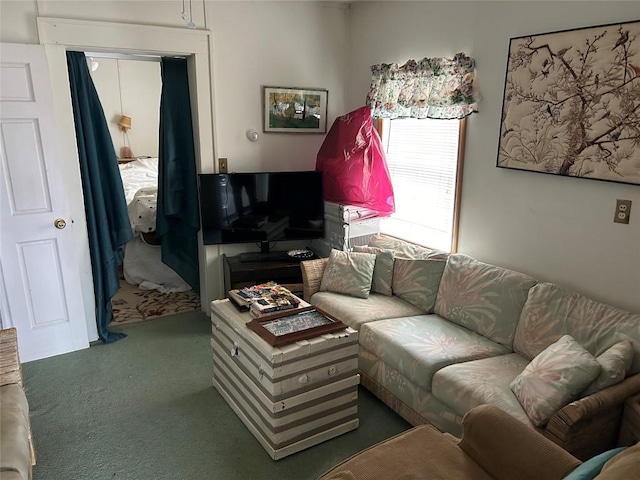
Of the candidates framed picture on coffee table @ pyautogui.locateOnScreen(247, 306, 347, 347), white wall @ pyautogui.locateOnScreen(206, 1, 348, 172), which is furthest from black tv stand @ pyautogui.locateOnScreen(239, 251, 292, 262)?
framed picture on coffee table @ pyautogui.locateOnScreen(247, 306, 347, 347)

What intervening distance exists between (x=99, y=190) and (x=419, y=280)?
230cm

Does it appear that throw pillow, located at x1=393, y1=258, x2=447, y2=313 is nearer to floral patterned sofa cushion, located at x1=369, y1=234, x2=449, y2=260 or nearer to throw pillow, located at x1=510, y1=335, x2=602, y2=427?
floral patterned sofa cushion, located at x1=369, y1=234, x2=449, y2=260

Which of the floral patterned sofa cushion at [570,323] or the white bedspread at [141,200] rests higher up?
the white bedspread at [141,200]

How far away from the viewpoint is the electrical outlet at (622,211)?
2.27 metres

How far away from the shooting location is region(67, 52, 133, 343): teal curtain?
125 inches

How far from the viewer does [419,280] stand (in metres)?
3.14

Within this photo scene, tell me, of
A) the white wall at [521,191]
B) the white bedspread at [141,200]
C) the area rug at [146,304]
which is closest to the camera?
the white wall at [521,191]

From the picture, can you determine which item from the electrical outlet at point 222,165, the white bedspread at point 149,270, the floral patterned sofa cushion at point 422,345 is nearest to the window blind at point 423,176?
the floral patterned sofa cushion at point 422,345

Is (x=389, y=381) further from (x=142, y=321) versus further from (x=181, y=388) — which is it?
(x=142, y=321)

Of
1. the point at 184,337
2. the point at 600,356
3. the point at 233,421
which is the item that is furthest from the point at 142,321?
the point at 600,356

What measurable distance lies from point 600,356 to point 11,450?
237 cm

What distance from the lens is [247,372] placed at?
7.91ft

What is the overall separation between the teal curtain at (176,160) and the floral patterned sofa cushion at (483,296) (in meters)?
2.00

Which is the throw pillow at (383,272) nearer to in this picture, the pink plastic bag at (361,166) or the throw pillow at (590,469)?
the pink plastic bag at (361,166)
